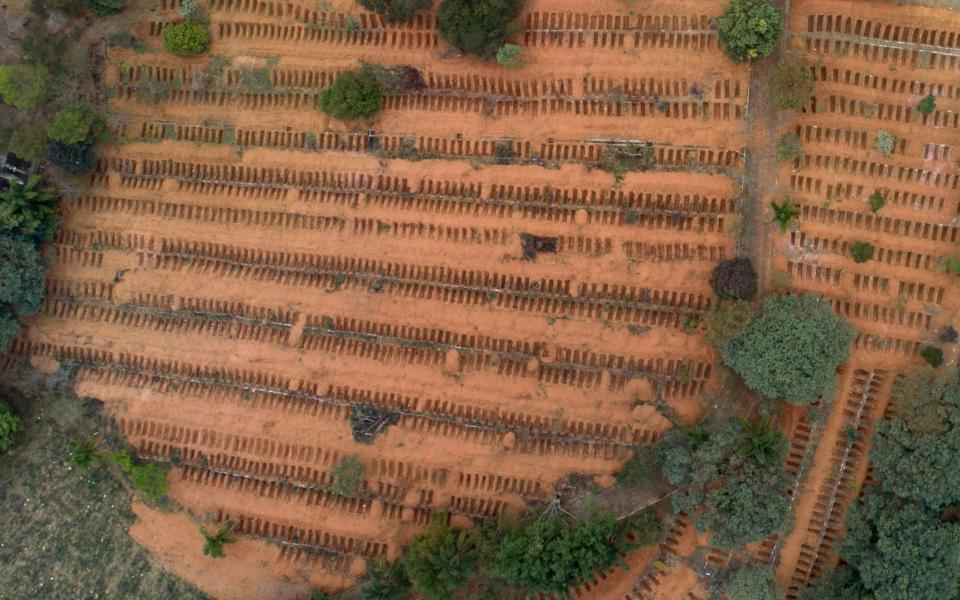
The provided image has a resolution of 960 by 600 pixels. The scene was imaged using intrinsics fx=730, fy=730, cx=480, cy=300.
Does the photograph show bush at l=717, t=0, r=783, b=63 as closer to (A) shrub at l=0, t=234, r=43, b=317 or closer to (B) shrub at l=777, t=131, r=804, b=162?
(B) shrub at l=777, t=131, r=804, b=162

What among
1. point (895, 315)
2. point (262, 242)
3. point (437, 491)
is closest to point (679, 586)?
point (437, 491)

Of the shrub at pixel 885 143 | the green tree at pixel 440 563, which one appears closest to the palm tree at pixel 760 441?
the green tree at pixel 440 563

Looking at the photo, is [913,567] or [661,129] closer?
[913,567]

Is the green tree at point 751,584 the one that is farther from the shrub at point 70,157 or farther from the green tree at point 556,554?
the shrub at point 70,157

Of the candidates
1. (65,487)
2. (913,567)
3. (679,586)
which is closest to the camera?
(913,567)

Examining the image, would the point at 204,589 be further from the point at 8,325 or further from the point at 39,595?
the point at 8,325

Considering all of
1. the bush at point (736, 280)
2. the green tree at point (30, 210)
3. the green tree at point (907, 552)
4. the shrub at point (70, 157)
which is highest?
the shrub at point (70, 157)

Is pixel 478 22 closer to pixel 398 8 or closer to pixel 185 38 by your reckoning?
pixel 398 8
